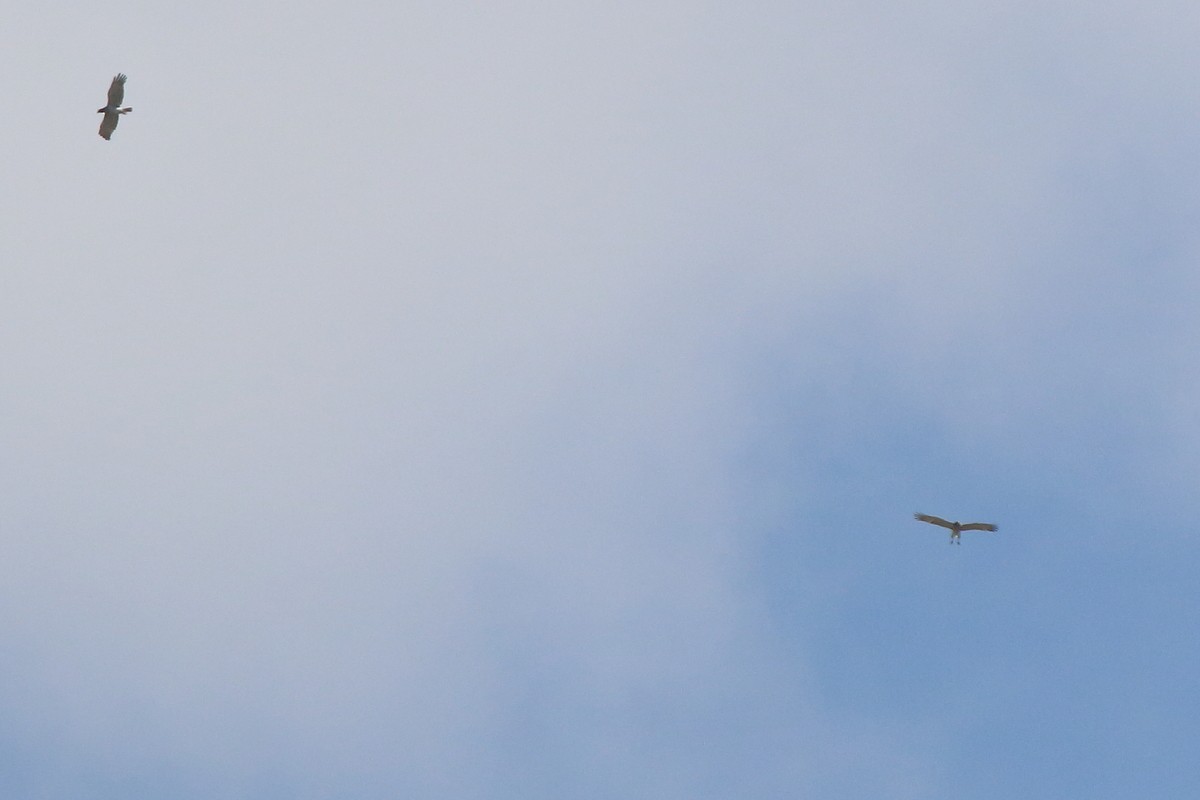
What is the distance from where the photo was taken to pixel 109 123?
167m

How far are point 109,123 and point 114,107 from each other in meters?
1.71

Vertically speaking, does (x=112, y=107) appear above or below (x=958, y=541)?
above

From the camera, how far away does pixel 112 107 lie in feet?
552

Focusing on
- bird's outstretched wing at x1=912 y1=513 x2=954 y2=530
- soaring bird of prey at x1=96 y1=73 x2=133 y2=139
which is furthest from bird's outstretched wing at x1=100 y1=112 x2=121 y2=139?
bird's outstretched wing at x1=912 y1=513 x2=954 y2=530

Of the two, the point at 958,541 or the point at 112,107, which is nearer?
the point at 112,107

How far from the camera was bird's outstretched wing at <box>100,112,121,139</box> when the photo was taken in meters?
166

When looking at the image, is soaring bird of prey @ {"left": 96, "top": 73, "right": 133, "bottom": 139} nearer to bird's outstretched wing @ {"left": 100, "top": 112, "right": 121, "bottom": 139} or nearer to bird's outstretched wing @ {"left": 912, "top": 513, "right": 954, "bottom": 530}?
bird's outstretched wing @ {"left": 100, "top": 112, "right": 121, "bottom": 139}

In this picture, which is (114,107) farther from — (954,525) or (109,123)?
(954,525)

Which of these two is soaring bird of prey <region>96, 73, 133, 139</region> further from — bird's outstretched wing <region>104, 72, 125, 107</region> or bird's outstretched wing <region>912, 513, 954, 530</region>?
bird's outstretched wing <region>912, 513, 954, 530</region>

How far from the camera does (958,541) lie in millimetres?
194500

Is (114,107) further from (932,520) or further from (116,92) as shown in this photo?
(932,520)

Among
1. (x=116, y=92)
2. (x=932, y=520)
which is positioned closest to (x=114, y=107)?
(x=116, y=92)

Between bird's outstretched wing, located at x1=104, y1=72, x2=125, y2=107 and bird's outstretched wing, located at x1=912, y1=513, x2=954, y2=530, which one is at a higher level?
bird's outstretched wing, located at x1=104, y1=72, x2=125, y2=107

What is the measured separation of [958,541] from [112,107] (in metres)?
77.2
